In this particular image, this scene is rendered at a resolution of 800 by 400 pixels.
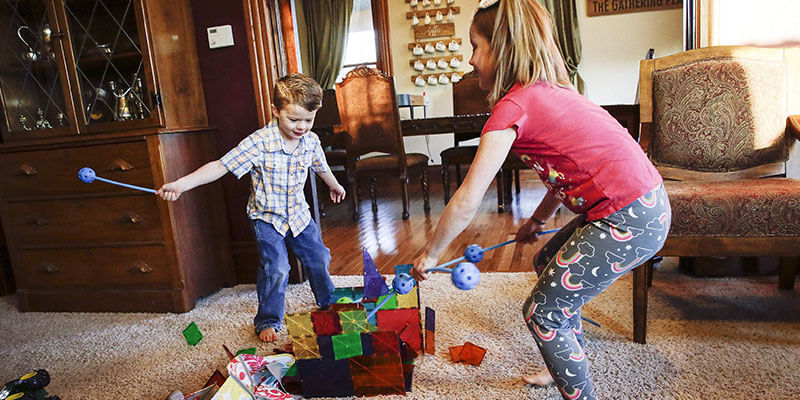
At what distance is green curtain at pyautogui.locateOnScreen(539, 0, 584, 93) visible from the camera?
5602 mm

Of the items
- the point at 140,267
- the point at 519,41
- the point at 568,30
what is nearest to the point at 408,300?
the point at 519,41

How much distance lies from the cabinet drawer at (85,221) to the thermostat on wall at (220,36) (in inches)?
29.3

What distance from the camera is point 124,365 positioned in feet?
5.37

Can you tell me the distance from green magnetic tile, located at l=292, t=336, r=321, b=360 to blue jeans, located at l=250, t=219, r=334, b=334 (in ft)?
1.67

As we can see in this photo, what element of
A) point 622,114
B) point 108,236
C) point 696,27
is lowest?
point 108,236

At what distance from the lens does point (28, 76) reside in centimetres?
226

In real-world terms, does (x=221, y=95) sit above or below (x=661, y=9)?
below

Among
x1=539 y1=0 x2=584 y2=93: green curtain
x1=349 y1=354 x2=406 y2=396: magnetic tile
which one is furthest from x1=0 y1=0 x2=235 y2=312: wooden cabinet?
x1=539 y1=0 x2=584 y2=93: green curtain

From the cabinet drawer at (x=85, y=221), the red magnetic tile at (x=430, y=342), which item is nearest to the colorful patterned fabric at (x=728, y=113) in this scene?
the red magnetic tile at (x=430, y=342)

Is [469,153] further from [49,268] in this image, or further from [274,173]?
[49,268]

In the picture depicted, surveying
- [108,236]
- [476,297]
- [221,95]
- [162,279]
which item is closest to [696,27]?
[476,297]

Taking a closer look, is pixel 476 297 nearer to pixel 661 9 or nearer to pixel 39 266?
pixel 39 266

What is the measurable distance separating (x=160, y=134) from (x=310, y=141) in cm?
63

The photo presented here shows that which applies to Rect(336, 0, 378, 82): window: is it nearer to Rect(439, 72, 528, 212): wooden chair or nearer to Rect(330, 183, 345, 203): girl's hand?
Rect(439, 72, 528, 212): wooden chair
